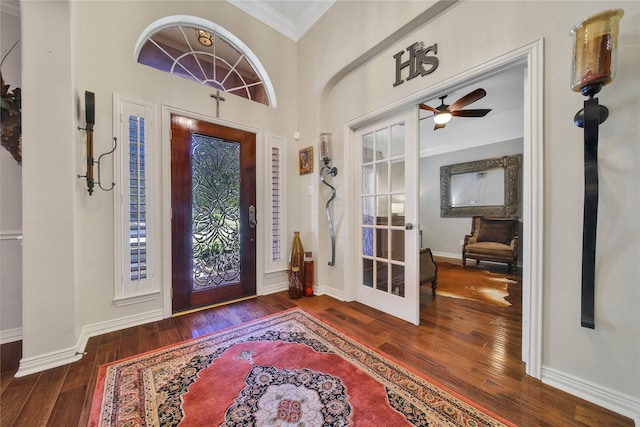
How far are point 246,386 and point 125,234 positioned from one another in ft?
5.67

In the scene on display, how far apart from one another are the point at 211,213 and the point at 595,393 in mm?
3183

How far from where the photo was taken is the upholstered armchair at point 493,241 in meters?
4.16

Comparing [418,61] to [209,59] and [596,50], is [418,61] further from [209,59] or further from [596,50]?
[209,59]

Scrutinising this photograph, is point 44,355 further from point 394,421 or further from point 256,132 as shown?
point 256,132

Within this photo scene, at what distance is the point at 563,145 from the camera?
1.41 m

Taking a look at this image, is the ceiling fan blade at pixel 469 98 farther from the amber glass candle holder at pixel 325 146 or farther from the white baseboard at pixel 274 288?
the white baseboard at pixel 274 288

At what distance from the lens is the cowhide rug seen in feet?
9.61

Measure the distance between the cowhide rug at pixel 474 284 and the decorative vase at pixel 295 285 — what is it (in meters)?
1.80

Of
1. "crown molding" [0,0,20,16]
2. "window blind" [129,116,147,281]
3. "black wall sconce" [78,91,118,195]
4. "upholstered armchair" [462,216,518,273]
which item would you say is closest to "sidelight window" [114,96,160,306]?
"window blind" [129,116,147,281]

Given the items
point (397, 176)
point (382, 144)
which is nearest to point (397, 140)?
point (382, 144)

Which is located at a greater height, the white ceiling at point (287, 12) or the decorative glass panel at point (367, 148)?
the white ceiling at point (287, 12)

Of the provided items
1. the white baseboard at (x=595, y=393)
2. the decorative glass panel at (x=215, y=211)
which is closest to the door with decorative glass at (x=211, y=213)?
the decorative glass panel at (x=215, y=211)

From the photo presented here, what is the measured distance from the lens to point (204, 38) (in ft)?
9.02

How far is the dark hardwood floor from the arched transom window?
258 cm
